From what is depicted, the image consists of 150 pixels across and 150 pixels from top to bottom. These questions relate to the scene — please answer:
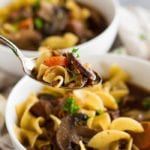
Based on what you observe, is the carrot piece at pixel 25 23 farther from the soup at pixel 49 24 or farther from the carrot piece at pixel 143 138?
the carrot piece at pixel 143 138

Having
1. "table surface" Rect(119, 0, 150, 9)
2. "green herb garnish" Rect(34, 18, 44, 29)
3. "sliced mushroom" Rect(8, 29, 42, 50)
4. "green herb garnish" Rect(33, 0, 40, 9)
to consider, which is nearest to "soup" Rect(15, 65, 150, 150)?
"sliced mushroom" Rect(8, 29, 42, 50)

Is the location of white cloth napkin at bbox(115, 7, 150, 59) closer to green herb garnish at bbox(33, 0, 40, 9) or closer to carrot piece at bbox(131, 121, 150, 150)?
green herb garnish at bbox(33, 0, 40, 9)

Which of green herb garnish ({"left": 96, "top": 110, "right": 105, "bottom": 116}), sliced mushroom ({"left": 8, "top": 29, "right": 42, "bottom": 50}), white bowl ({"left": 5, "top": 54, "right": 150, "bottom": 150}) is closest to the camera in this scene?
green herb garnish ({"left": 96, "top": 110, "right": 105, "bottom": 116})

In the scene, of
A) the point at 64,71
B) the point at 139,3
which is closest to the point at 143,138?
the point at 64,71

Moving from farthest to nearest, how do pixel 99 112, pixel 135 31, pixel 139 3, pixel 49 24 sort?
pixel 139 3 → pixel 135 31 → pixel 49 24 → pixel 99 112

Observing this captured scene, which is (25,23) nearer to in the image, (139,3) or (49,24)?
(49,24)

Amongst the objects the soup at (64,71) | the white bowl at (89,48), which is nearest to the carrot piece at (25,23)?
the white bowl at (89,48)

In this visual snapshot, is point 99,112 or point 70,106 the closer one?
point 70,106
